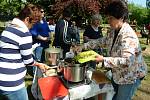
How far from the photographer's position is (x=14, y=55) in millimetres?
3277

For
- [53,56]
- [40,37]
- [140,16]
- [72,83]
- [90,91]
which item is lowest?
[90,91]

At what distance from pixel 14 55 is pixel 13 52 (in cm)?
3

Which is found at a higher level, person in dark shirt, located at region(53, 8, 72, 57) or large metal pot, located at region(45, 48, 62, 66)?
person in dark shirt, located at region(53, 8, 72, 57)

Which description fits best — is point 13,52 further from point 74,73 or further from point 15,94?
point 74,73

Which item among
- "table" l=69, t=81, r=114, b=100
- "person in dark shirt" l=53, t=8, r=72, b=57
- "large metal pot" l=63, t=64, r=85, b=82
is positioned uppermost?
"person in dark shirt" l=53, t=8, r=72, b=57

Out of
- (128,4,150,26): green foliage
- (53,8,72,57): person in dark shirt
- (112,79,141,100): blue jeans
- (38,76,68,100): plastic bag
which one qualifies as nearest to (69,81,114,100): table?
(38,76,68,100): plastic bag

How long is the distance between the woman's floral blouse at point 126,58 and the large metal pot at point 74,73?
1.20 ft

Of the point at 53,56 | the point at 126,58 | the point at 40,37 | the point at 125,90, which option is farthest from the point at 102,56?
the point at 40,37

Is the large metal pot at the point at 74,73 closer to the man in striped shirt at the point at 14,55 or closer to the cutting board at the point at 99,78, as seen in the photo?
the cutting board at the point at 99,78

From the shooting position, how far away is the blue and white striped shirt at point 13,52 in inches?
128

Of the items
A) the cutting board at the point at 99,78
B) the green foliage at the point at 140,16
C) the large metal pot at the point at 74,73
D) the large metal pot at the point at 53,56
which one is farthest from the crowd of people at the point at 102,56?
the green foliage at the point at 140,16

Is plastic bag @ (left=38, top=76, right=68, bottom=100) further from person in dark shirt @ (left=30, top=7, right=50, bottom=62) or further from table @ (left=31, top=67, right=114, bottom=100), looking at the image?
person in dark shirt @ (left=30, top=7, right=50, bottom=62)

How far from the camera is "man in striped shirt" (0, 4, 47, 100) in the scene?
325cm

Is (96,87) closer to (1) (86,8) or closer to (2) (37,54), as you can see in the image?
(2) (37,54)
